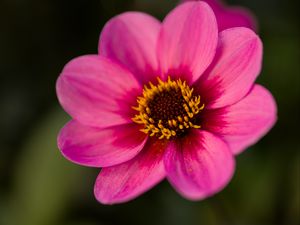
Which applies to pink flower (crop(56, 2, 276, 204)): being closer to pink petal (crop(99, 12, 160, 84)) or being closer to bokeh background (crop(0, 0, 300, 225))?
pink petal (crop(99, 12, 160, 84))

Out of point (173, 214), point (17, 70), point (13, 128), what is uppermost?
point (17, 70)

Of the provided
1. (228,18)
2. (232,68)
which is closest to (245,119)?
(232,68)

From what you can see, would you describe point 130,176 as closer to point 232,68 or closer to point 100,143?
point 100,143

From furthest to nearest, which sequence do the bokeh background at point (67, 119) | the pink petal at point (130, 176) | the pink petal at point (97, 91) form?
the bokeh background at point (67, 119) → the pink petal at point (97, 91) → the pink petal at point (130, 176)

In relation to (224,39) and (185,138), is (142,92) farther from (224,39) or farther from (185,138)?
(224,39)

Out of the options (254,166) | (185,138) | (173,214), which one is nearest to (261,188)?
(254,166)

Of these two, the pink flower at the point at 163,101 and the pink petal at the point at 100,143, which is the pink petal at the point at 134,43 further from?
the pink petal at the point at 100,143

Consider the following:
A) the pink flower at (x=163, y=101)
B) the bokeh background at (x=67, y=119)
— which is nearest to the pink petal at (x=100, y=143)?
the pink flower at (x=163, y=101)
